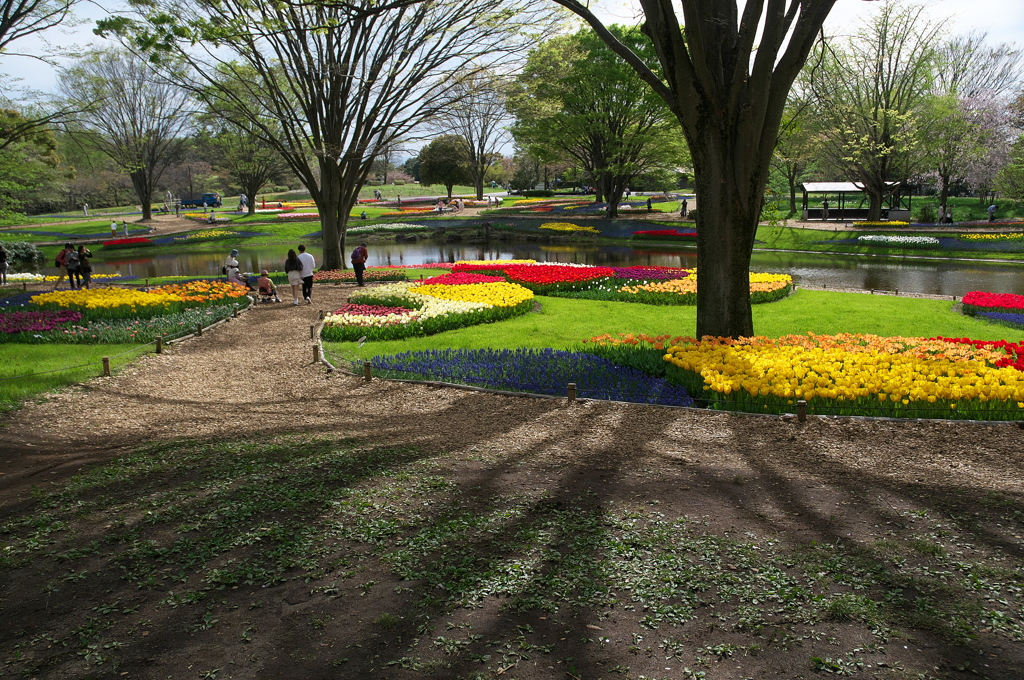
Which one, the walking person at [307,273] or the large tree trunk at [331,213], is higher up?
the large tree trunk at [331,213]

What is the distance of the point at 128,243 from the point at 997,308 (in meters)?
47.5

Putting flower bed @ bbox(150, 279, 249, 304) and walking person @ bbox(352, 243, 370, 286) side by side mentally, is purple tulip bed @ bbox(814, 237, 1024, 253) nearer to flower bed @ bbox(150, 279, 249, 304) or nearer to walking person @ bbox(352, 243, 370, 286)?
walking person @ bbox(352, 243, 370, 286)

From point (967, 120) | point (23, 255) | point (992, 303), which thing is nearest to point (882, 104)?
point (967, 120)

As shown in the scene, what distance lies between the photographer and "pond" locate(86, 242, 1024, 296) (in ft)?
73.3

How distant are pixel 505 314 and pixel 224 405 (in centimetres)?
726

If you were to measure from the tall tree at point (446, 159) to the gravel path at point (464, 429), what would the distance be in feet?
201

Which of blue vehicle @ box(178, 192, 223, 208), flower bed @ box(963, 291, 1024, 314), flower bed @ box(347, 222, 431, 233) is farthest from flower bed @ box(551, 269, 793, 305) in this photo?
blue vehicle @ box(178, 192, 223, 208)

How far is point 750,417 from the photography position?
728cm

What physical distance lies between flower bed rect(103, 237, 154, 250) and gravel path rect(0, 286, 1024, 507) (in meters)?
38.5

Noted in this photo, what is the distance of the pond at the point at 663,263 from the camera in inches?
879

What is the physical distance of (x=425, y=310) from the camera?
14.2 meters

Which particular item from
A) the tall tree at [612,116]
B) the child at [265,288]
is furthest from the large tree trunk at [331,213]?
the tall tree at [612,116]

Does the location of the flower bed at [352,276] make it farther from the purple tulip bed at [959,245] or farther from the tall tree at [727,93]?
the purple tulip bed at [959,245]

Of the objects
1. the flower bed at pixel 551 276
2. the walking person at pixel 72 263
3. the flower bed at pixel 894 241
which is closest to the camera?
the flower bed at pixel 551 276
